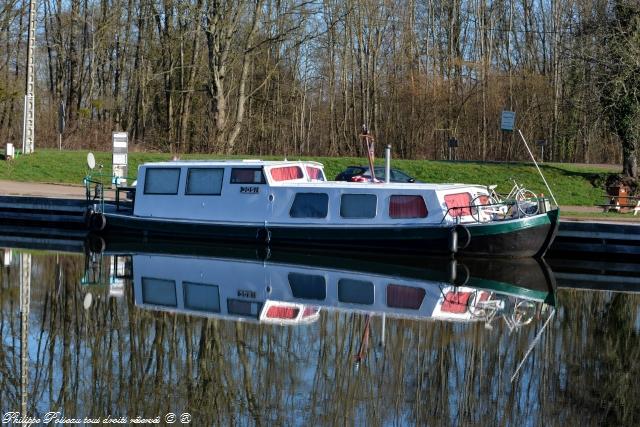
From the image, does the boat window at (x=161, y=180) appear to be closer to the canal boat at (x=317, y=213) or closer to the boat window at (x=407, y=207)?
the canal boat at (x=317, y=213)

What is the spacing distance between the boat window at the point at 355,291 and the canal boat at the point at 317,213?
15.0 feet

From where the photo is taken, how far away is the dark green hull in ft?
79.6

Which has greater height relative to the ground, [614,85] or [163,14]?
[163,14]

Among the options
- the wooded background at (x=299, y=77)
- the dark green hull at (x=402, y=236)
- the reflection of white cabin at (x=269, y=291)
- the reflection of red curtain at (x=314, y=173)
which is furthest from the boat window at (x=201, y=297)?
the wooded background at (x=299, y=77)

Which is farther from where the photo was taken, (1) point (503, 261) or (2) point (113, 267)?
(1) point (503, 261)

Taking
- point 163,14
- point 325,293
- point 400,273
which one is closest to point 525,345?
point 325,293

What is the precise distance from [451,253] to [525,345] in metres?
9.64

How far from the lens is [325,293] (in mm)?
19094

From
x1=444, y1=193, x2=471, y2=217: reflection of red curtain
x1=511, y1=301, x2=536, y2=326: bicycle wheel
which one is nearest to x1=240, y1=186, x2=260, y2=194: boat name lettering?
x1=444, y1=193, x2=471, y2=217: reflection of red curtain

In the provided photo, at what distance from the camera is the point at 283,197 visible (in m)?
26.7

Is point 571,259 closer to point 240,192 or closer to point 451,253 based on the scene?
point 451,253

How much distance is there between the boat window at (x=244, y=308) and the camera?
17.0m

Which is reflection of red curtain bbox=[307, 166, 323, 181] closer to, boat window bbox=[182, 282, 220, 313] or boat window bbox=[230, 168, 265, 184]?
boat window bbox=[230, 168, 265, 184]

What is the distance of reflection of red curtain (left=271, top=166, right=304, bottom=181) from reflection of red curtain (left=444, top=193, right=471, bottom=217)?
176 inches
